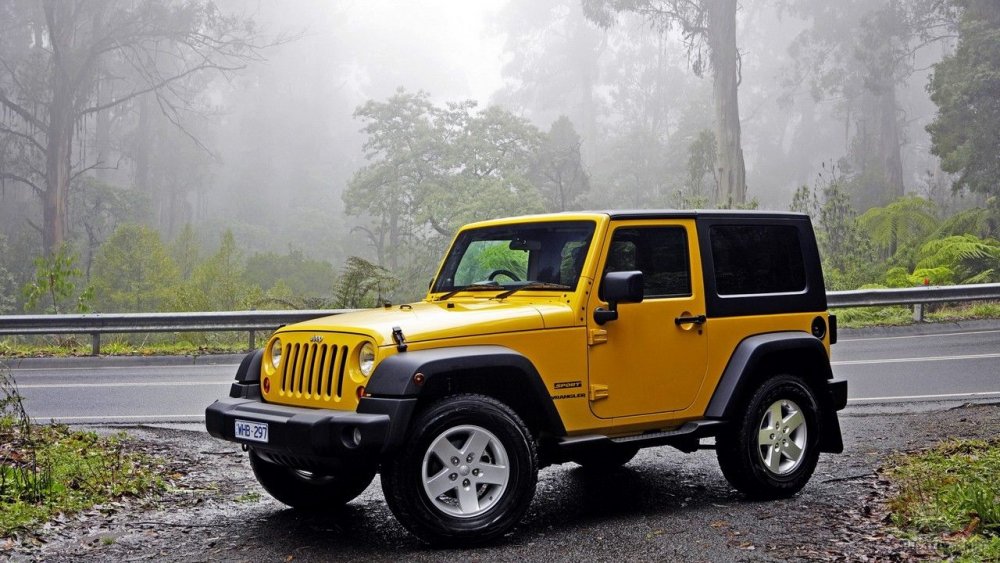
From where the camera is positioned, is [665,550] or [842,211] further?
[842,211]

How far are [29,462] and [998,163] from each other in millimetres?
36861

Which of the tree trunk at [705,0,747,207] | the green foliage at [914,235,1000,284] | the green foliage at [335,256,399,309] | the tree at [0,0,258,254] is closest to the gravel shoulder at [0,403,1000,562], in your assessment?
the green foliage at [335,256,399,309]

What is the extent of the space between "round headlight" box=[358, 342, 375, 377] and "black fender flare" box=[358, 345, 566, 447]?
4.2 inches

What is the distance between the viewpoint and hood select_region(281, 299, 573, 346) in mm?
5840

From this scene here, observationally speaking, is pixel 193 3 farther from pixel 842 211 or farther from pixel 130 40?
pixel 842 211

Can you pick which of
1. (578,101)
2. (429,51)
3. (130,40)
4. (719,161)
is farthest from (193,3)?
(429,51)

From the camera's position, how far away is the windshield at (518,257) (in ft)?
21.8

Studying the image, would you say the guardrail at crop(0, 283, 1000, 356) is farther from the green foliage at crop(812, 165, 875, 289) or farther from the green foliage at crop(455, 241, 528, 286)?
the green foliage at crop(812, 165, 875, 289)

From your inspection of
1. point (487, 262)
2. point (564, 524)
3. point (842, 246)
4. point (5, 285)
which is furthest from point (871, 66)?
point (564, 524)

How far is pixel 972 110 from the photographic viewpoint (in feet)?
125

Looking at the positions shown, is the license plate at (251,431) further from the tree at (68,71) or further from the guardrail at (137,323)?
the tree at (68,71)

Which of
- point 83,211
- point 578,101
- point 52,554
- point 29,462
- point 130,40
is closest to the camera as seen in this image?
point 52,554

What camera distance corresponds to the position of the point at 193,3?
184 ft

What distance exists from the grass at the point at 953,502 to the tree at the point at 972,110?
33.1 metres
